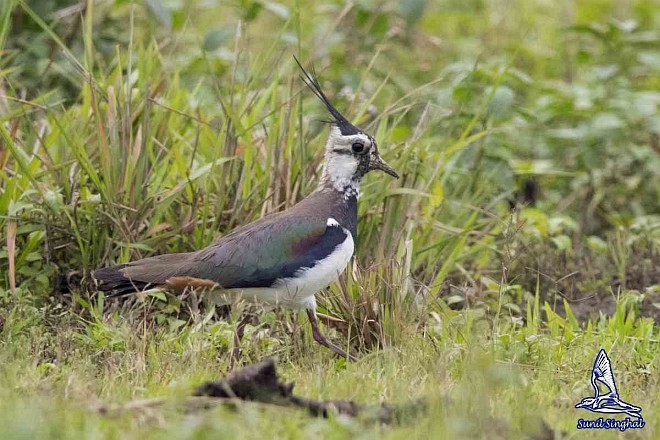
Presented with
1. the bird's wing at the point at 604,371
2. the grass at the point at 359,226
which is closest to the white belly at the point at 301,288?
the grass at the point at 359,226

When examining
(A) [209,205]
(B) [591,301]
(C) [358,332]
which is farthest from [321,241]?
(B) [591,301]

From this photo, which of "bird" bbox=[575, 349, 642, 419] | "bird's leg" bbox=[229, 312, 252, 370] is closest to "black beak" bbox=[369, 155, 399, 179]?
"bird's leg" bbox=[229, 312, 252, 370]

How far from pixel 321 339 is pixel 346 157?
975mm

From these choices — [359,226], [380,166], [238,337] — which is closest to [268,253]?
[238,337]

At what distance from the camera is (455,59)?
9883mm

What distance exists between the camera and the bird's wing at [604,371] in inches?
178

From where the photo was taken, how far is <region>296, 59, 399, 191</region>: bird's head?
18.4 ft

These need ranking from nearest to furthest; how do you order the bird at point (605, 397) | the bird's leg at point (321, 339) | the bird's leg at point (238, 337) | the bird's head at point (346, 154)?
the bird at point (605, 397)
the bird's leg at point (238, 337)
the bird's leg at point (321, 339)
the bird's head at point (346, 154)

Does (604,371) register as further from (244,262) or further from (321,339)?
(244,262)

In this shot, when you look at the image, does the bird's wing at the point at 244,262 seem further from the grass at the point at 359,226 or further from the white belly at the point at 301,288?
the grass at the point at 359,226

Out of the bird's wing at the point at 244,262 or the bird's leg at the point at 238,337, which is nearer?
the bird's leg at the point at 238,337

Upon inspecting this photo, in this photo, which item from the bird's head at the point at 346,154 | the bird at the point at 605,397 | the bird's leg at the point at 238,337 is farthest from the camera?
the bird's head at the point at 346,154

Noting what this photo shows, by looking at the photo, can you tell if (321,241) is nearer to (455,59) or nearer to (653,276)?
(653,276)

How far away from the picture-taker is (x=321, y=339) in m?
5.18
